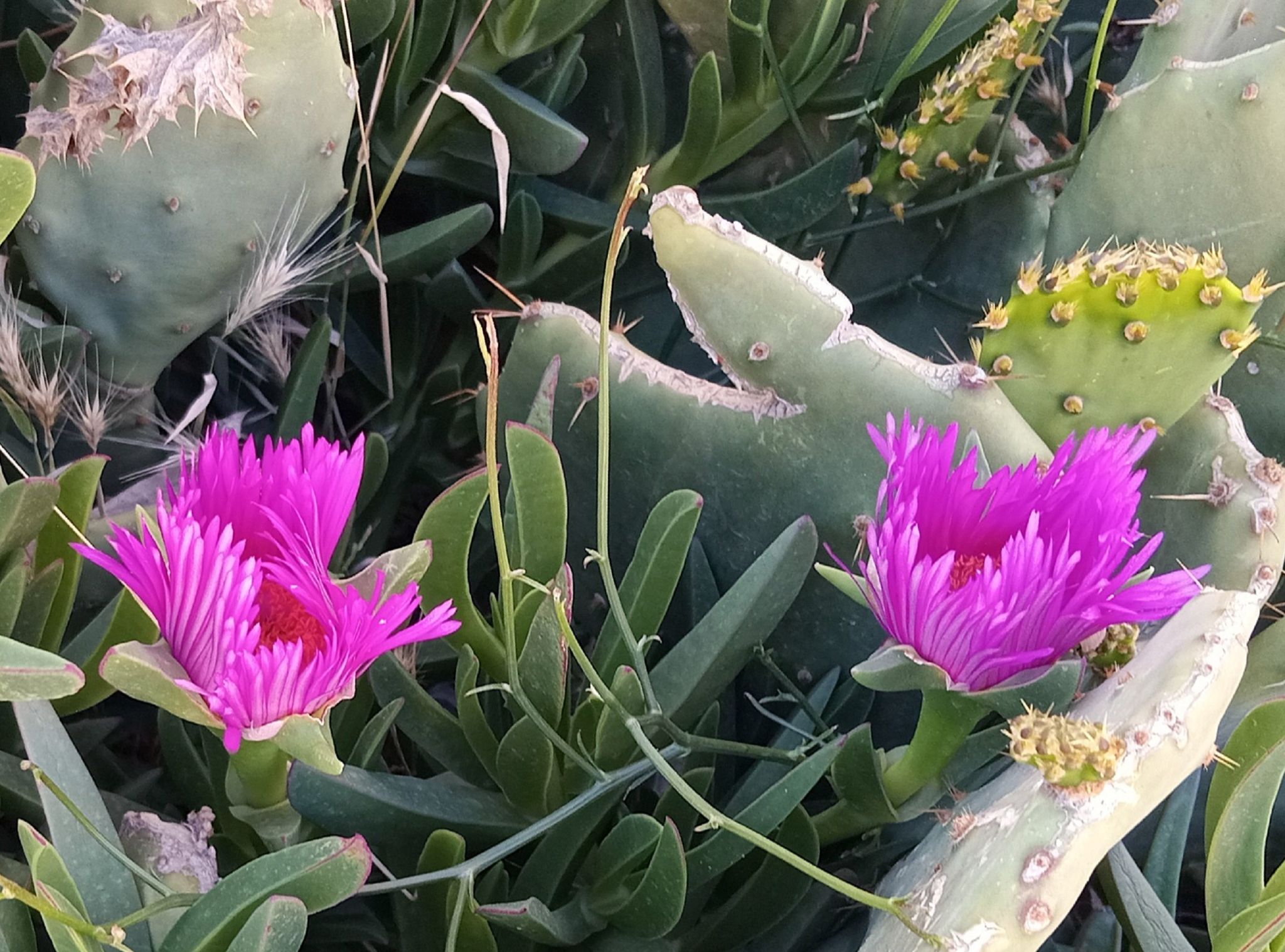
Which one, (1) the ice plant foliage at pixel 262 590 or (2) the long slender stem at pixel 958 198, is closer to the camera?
(1) the ice plant foliage at pixel 262 590

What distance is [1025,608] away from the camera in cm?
34

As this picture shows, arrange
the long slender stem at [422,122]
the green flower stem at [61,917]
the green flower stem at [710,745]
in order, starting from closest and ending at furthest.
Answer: the green flower stem at [61,917] < the green flower stem at [710,745] < the long slender stem at [422,122]

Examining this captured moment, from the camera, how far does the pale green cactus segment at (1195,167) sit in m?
0.51

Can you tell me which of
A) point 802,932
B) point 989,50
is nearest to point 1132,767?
point 802,932

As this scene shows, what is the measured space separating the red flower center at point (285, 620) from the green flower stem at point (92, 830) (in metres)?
0.07

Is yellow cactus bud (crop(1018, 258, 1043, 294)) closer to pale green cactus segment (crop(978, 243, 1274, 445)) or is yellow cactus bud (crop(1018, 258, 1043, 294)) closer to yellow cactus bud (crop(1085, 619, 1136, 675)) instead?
pale green cactus segment (crop(978, 243, 1274, 445))

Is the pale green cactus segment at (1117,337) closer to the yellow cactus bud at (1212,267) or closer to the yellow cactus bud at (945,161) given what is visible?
the yellow cactus bud at (1212,267)

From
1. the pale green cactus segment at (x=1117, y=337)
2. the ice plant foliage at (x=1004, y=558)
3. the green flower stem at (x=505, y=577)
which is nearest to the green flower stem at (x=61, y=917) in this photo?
the green flower stem at (x=505, y=577)

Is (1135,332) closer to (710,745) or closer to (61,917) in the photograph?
(710,745)

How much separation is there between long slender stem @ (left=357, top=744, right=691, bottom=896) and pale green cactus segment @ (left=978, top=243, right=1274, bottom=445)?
21 centimetres

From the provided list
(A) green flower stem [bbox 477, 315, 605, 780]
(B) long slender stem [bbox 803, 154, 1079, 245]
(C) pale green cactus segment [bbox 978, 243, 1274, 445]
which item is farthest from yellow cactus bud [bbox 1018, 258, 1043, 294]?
(A) green flower stem [bbox 477, 315, 605, 780]

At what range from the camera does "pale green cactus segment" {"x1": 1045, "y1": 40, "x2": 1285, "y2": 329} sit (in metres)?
0.51

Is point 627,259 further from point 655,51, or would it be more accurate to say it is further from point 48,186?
point 48,186

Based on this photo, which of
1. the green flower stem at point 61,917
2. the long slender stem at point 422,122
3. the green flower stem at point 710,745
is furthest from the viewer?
the long slender stem at point 422,122
